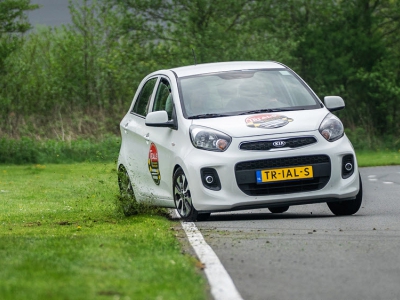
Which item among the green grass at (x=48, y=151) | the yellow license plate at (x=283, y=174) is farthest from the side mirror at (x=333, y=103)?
the green grass at (x=48, y=151)

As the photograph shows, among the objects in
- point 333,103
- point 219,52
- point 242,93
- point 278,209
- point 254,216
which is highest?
point 242,93

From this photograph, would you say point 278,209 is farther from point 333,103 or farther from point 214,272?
point 214,272

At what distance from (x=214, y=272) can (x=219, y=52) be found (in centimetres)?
3080

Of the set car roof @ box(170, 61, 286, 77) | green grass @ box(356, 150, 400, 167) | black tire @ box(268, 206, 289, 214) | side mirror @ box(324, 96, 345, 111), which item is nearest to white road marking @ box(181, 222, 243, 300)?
side mirror @ box(324, 96, 345, 111)

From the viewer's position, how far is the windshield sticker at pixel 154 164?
436 inches

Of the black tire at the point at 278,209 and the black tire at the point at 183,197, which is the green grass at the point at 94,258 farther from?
the black tire at the point at 278,209

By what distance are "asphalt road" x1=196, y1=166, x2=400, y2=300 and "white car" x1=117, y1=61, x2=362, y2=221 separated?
0.31 m

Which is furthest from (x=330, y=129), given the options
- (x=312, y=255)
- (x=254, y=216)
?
(x=312, y=255)

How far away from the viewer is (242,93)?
1096 centimetres

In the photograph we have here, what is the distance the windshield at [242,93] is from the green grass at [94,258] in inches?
52.8

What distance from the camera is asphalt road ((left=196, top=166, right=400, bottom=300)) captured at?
5.77 metres

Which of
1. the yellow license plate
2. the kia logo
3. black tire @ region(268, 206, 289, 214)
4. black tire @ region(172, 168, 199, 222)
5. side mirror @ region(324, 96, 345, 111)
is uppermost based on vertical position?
side mirror @ region(324, 96, 345, 111)

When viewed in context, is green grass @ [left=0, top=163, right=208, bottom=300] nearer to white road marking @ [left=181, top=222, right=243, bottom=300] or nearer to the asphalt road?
white road marking @ [left=181, top=222, right=243, bottom=300]

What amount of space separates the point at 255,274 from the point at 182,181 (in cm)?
411
